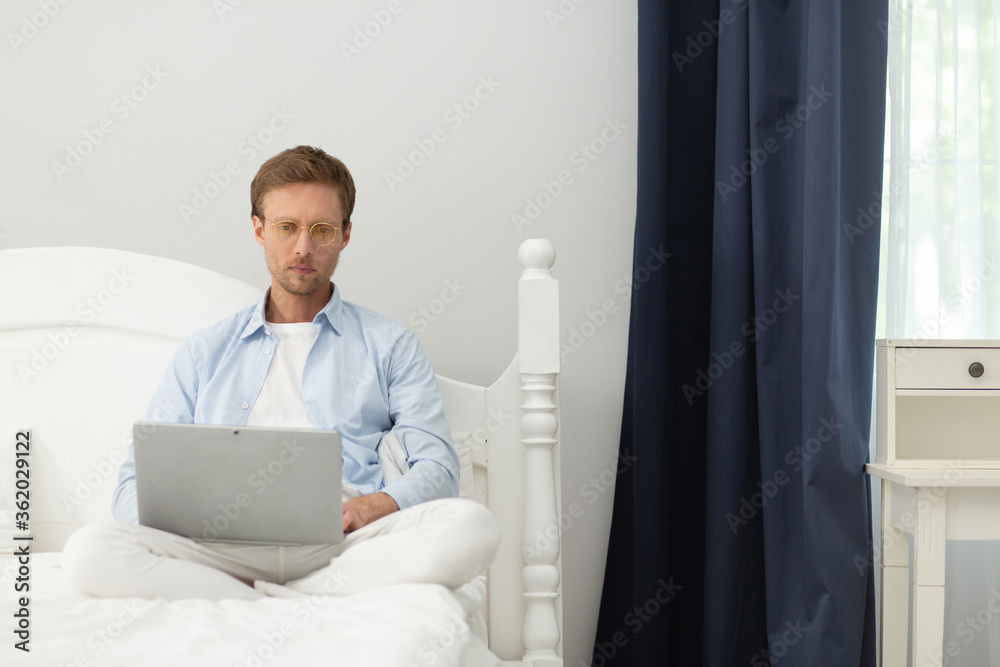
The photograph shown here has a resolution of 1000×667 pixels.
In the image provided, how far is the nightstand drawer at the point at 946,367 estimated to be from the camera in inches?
56.1

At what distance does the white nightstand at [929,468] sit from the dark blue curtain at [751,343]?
44mm

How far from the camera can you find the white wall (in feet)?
5.94

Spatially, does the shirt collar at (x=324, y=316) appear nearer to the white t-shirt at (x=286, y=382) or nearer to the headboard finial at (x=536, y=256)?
the white t-shirt at (x=286, y=382)

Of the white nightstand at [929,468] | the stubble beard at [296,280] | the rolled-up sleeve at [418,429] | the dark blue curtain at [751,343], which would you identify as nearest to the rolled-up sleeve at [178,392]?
the stubble beard at [296,280]

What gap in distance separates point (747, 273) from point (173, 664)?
121cm

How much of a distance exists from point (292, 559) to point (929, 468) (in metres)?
1.04

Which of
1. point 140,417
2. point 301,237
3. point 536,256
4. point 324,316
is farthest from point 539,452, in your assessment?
point 140,417

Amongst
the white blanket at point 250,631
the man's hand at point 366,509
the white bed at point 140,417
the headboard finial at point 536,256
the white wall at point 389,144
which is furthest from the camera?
the white wall at point 389,144

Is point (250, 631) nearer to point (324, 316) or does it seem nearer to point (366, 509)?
point (366, 509)

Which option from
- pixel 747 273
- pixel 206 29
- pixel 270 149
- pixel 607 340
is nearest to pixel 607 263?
pixel 607 340

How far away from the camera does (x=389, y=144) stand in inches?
71.7

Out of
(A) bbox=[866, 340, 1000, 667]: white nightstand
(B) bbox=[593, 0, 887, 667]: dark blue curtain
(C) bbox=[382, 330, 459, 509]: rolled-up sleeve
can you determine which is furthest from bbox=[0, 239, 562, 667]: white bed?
(A) bbox=[866, 340, 1000, 667]: white nightstand

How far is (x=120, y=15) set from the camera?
5.96 feet

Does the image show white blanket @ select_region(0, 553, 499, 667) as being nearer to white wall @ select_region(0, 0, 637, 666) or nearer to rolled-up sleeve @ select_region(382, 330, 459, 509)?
rolled-up sleeve @ select_region(382, 330, 459, 509)
